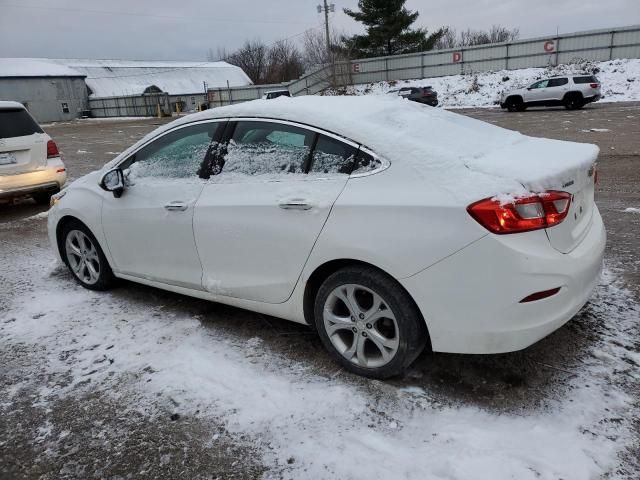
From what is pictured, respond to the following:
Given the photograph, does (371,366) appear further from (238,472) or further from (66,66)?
(66,66)

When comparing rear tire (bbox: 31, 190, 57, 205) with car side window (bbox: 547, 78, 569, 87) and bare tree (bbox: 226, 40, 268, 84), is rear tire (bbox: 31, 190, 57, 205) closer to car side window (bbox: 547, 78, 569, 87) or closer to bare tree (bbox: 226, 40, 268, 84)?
car side window (bbox: 547, 78, 569, 87)

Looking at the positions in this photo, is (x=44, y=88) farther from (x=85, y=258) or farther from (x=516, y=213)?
A: (x=516, y=213)

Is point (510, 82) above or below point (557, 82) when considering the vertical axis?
above

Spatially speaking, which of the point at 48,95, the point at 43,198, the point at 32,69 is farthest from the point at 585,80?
the point at 32,69

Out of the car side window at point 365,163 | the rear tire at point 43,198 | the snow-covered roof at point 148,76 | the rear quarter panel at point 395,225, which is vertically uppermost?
the snow-covered roof at point 148,76

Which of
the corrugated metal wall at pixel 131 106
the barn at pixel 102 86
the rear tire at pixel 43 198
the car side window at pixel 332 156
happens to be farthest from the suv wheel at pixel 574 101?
the corrugated metal wall at pixel 131 106

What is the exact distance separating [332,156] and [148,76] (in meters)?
63.1

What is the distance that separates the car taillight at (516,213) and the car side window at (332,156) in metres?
0.75

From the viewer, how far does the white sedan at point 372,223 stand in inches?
94.0

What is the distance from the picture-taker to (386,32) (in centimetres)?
4522

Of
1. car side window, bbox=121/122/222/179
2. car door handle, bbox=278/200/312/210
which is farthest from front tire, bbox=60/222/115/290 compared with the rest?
car door handle, bbox=278/200/312/210

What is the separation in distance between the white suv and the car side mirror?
933 inches

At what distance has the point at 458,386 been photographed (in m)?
2.78

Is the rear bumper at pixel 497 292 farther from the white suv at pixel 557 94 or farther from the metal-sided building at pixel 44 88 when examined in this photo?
the metal-sided building at pixel 44 88
